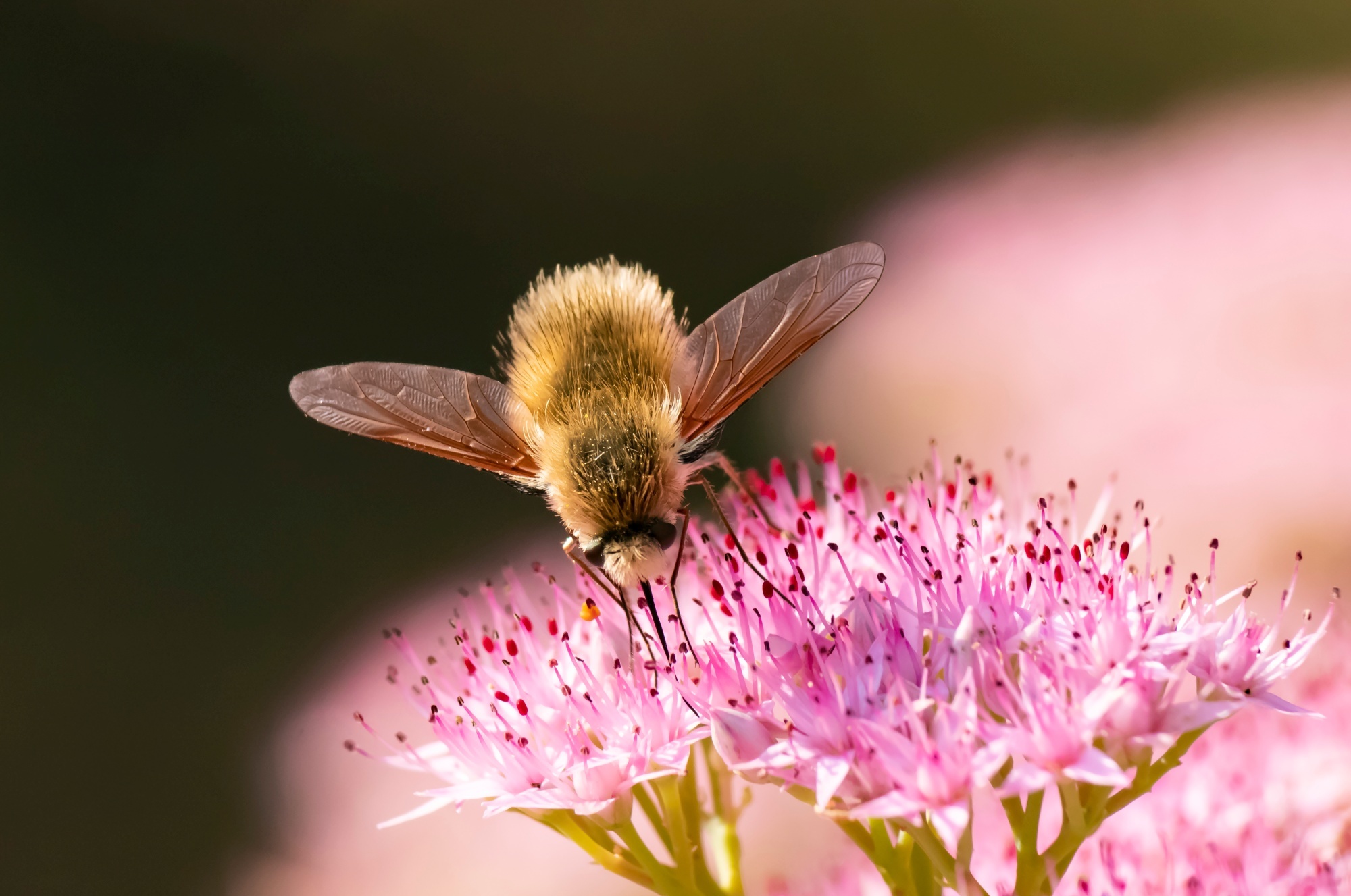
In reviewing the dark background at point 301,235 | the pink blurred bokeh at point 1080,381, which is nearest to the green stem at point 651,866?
the pink blurred bokeh at point 1080,381

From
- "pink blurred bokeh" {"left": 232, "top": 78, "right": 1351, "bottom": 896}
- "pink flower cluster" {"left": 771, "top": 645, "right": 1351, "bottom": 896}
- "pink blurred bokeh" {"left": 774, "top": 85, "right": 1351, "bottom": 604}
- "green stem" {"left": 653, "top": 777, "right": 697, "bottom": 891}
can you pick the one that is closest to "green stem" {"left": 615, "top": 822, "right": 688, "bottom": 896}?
"green stem" {"left": 653, "top": 777, "right": 697, "bottom": 891}

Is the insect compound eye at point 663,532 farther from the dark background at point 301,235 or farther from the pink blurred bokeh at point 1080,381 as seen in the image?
the dark background at point 301,235

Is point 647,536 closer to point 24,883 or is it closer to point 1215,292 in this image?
point 1215,292

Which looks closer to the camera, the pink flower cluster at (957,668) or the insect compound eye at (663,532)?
the pink flower cluster at (957,668)

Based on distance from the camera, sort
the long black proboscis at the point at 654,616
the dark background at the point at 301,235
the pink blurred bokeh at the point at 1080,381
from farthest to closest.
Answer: the dark background at the point at 301,235, the pink blurred bokeh at the point at 1080,381, the long black proboscis at the point at 654,616

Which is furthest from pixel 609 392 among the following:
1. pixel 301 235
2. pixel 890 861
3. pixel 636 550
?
pixel 301 235

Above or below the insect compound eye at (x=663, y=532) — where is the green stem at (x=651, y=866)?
below

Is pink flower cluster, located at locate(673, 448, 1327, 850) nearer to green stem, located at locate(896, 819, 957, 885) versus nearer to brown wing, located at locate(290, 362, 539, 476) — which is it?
green stem, located at locate(896, 819, 957, 885)

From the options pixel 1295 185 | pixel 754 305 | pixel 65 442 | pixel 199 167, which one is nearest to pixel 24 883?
pixel 65 442
